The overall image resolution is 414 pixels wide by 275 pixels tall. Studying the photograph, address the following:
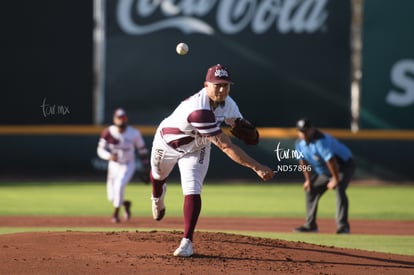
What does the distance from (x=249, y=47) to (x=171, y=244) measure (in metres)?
14.3

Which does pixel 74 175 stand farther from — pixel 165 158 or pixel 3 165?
pixel 165 158

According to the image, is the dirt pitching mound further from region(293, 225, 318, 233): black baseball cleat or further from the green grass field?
region(293, 225, 318, 233): black baseball cleat

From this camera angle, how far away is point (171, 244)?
9.11m

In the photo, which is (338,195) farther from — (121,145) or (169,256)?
(169,256)

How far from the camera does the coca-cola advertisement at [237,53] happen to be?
74.6ft

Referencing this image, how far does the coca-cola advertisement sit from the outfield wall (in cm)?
51

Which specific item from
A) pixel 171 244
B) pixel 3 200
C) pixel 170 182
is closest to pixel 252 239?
pixel 171 244

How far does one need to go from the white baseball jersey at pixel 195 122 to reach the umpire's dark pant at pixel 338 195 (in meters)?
4.72

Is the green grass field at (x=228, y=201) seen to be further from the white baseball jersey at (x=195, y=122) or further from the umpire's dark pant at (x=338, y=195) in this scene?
the white baseball jersey at (x=195, y=122)

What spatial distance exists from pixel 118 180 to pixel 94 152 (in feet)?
25.3

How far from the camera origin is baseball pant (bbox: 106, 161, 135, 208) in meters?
15.1

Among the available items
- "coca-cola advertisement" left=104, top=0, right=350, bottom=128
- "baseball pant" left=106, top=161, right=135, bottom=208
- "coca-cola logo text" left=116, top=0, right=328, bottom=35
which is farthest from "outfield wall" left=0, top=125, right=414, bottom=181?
"baseball pant" left=106, top=161, right=135, bottom=208

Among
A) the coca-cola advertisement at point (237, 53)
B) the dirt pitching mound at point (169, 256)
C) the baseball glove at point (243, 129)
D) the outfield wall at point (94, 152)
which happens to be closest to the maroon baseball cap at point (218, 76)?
the baseball glove at point (243, 129)

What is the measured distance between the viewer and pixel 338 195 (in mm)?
13430
